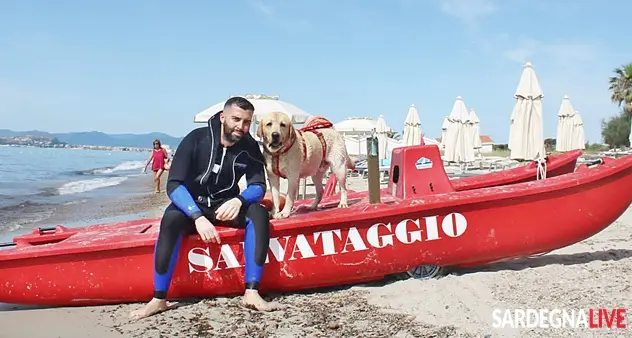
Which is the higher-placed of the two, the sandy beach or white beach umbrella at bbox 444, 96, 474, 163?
white beach umbrella at bbox 444, 96, 474, 163

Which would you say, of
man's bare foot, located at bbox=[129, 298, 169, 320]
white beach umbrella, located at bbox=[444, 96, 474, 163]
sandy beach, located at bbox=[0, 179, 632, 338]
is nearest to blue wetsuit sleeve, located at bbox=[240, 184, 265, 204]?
sandy beach, located at bbox=[0, 179, 632, 338]

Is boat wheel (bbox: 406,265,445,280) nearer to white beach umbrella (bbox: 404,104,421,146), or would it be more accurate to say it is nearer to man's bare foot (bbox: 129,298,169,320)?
man's bare foot (bbox: 129,298,169,320)

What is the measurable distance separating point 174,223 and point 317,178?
5.04 feet

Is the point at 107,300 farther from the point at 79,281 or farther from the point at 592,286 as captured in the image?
the point at 592,286

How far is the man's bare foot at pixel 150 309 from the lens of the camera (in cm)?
335

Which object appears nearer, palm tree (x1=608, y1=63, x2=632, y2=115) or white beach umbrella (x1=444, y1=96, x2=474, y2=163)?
white beach umbrella (x1=444, y1=96, x2=474, y2=163)

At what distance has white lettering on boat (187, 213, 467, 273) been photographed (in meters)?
3.66

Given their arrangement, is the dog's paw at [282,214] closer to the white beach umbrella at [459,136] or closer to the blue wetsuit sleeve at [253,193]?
the blue wetsuit sleeve at [253,193]

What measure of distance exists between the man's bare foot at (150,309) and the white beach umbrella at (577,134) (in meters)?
18.9

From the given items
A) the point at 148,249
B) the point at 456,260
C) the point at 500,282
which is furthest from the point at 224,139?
the point at 500,282

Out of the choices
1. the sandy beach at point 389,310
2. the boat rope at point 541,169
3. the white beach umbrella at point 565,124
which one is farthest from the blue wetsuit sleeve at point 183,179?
the white beach umbrella at point 565,124

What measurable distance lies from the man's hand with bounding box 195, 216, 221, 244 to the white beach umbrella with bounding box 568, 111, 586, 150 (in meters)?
18.8

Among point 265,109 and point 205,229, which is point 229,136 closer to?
point 205,229

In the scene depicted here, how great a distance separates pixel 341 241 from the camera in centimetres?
371
